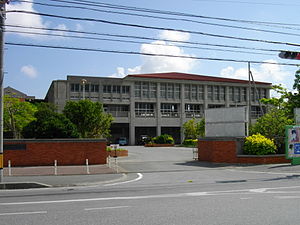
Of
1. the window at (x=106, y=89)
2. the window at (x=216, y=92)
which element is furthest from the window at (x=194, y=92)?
the window at (x=106, y=89)

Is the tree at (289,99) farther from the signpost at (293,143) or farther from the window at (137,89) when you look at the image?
the window at (137,89)

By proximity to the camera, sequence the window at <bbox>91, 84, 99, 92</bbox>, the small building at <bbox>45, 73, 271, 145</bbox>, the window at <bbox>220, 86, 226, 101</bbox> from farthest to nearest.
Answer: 1. the window at <bbox>220, 86, 226, 101</bbox>
2. the window at <bbox>91, 84, 99, 92</bbox>
3. the small building at <bbox>45, 73, 271, 145</bbox>

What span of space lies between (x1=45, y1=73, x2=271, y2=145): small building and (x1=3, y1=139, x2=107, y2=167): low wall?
39.1 m

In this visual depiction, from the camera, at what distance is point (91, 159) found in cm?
2178

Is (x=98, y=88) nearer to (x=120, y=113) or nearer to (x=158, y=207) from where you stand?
(x=120, y=113)

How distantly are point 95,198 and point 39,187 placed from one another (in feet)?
13.3

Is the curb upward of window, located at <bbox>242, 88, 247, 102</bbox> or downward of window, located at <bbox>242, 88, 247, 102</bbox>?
downward

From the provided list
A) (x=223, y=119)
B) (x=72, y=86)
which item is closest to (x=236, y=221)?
(x=223, y=119)

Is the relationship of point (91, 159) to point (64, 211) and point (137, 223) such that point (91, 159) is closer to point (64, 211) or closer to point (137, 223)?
point (64, 211)

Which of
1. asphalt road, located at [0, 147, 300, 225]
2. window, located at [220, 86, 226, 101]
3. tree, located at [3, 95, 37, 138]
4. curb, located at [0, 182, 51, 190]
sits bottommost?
curb, located at [0, 182, 51, 190]

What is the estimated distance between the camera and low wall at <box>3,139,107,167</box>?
20188 mm

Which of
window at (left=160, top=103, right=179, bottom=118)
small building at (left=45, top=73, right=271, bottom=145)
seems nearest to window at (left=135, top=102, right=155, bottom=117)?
small building at (left=45, top=73, right=271, bottom=145)

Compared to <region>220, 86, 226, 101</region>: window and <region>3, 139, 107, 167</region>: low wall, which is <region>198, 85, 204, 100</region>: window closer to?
<region>220, 86, 226, 101</region>: window

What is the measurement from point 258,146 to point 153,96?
46572 mm
